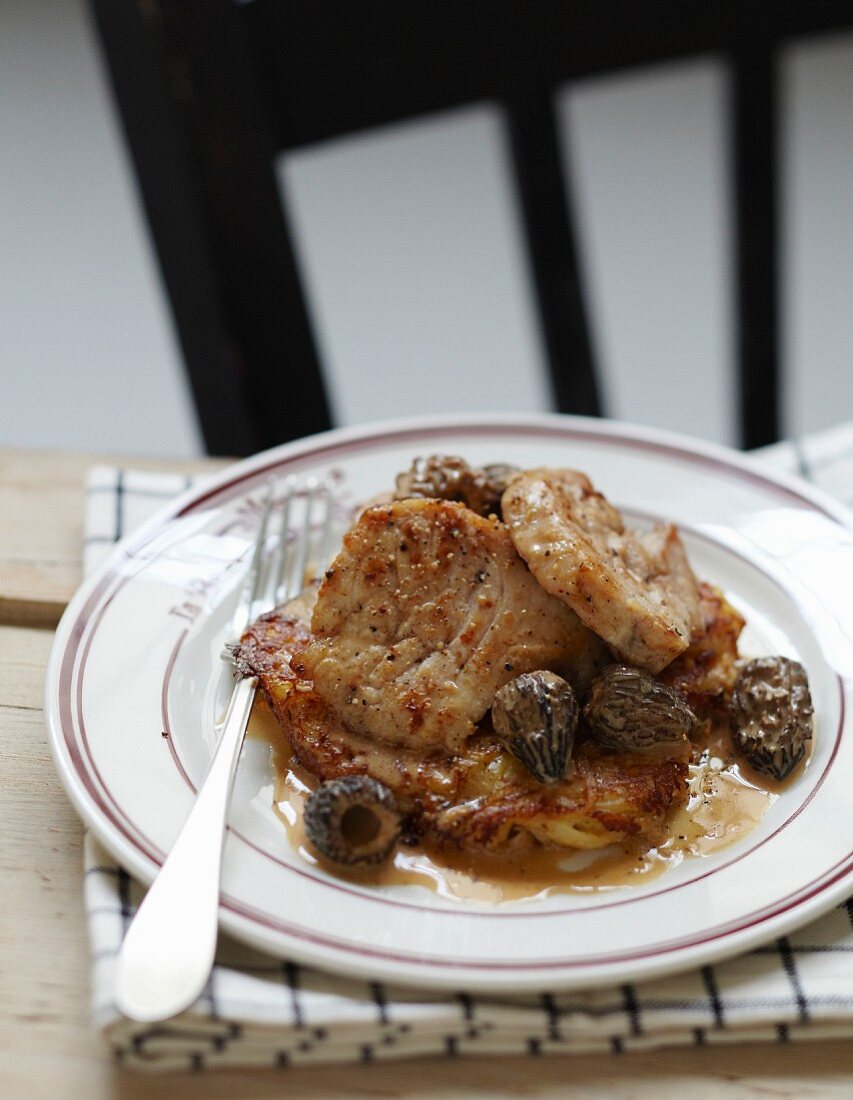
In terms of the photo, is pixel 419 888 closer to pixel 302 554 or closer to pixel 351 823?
pixel 351 823

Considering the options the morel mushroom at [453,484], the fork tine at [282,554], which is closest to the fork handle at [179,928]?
the fork tine at [282,554]

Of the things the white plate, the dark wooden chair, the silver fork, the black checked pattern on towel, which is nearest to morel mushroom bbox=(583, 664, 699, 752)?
the white plate

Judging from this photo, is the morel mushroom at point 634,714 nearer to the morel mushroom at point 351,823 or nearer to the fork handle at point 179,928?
the morel mushroom at point 351,823

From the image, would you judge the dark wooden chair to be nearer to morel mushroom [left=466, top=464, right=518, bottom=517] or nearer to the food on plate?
morel mushroom [left=466, top=464, right=518, bottom=517]

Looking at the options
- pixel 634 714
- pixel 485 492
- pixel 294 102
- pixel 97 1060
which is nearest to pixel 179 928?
pixel 97 1060

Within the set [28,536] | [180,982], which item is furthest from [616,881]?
[28,536]

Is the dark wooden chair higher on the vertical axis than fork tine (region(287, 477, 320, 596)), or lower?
higher

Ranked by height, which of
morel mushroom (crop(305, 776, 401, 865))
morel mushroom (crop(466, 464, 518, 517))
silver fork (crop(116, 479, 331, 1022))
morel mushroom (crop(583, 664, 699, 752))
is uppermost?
morel mushroom (crop(466, 464, 518, 517))
